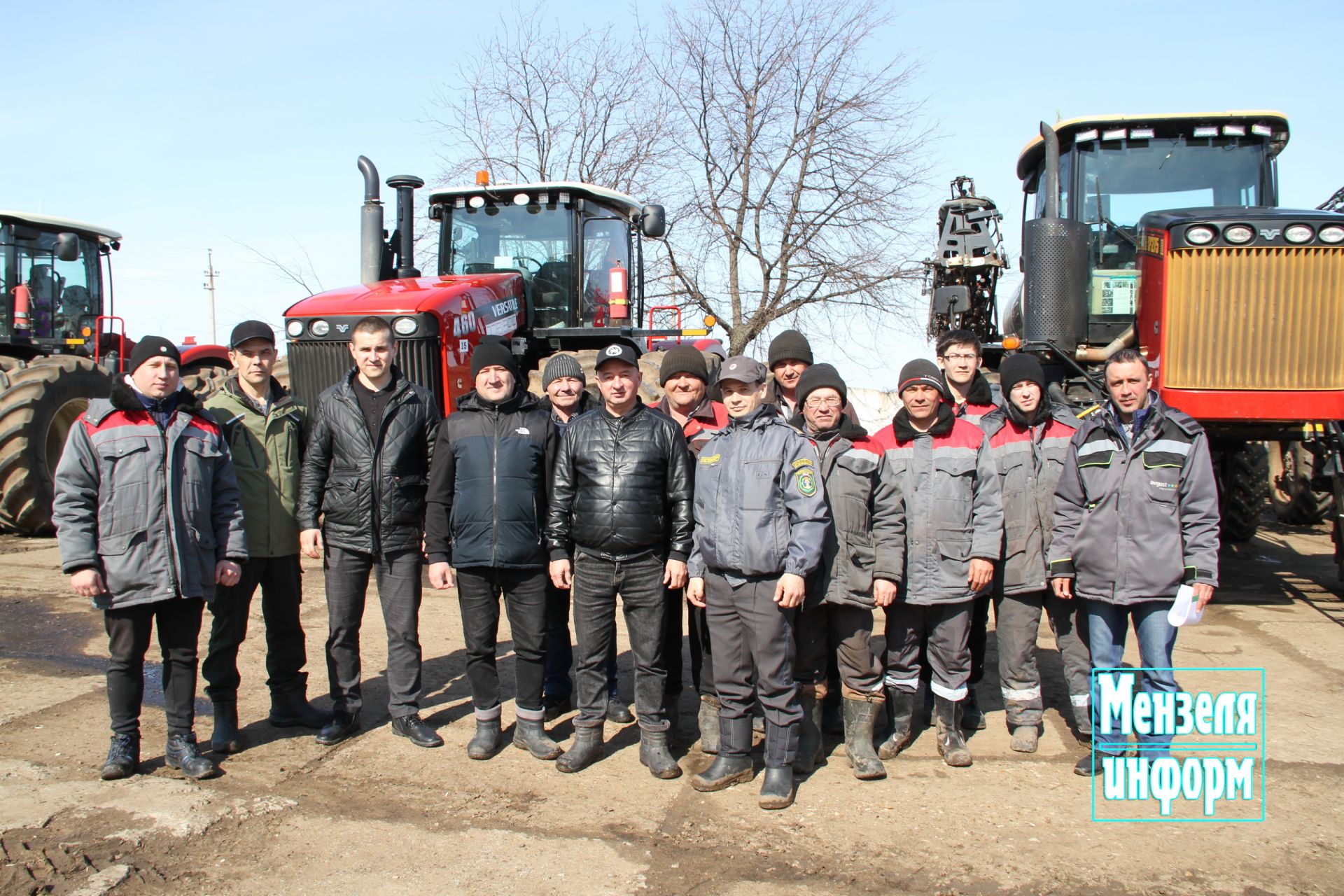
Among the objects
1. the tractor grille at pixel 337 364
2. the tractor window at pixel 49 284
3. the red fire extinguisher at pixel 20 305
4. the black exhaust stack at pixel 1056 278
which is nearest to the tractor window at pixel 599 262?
the tractor grille at pixel 337 364

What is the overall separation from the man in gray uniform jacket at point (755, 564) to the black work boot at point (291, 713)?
185 cm

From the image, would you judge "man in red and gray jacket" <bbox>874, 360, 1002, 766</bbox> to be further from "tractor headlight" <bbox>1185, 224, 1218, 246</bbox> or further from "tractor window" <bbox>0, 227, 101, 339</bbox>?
"tractor window" <bbox>0, 227, 101, 339</bbox>

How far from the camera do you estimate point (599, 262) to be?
9.10 meters

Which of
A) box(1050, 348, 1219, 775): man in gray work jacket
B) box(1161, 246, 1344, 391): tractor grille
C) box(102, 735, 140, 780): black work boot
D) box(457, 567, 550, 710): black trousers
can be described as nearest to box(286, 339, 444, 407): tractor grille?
box(457, 567, 550, 710): black trousers

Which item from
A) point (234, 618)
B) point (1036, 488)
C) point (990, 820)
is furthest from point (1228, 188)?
point (234, 618)

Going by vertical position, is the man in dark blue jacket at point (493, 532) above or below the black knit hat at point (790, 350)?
below

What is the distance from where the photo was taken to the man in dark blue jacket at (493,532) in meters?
4.18

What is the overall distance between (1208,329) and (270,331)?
548 centimetres

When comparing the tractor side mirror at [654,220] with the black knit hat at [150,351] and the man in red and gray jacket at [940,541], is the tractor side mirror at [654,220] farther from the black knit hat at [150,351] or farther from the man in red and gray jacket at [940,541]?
the black knit hat at [150,351]

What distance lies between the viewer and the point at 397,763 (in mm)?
4133

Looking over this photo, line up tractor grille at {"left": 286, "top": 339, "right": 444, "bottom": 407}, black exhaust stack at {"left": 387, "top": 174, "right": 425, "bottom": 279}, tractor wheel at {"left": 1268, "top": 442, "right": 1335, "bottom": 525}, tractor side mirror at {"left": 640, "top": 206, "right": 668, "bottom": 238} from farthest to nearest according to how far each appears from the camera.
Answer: tractor wheel at {"left": 1268, "top": 442, "right": 1335, "bottom": 525}
tractor side mirror at {"left": 640, "top": 206, "right": 668, "bottom": 238}
black exhaust stack at {"left": 387, "top": 174, "right": 425, "bottom": 279}
tractor grille at {"left": 286, "top": 339, "right": 444, "bottom": 407}

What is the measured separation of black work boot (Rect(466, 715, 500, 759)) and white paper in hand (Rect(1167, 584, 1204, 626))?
9.05 feet

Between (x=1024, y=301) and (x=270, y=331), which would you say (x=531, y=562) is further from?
(x=1024, y=301)

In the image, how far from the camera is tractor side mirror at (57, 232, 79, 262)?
10.1 metres
